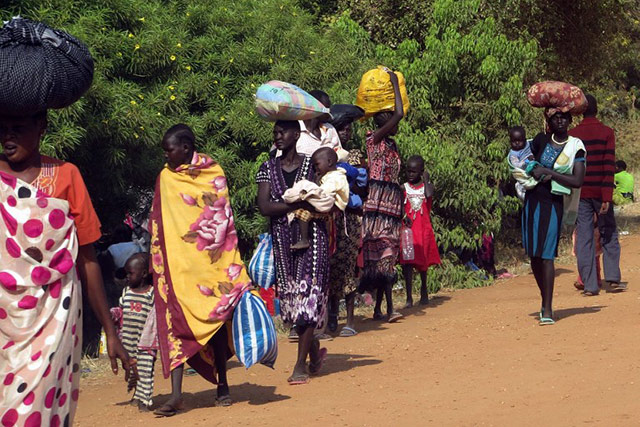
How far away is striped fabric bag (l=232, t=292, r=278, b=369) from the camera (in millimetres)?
7230

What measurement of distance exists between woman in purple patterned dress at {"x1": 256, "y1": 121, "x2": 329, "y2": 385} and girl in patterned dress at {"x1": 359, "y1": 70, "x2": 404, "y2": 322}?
2.88m

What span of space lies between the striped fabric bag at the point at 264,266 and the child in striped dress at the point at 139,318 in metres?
0.93

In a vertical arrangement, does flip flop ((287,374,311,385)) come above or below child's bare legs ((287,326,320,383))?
below

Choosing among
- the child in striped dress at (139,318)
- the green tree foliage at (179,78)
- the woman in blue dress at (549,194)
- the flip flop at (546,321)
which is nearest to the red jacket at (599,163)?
the woman in blue dress at (549,194)

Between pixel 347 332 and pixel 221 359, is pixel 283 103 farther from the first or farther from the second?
pixel 347 332

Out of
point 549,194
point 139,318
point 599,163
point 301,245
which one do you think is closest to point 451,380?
point 301,245

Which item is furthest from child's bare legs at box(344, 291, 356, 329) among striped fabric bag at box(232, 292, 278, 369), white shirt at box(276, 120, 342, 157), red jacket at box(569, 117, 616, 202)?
striped fabric bag at box(232, 292, 278, 369)

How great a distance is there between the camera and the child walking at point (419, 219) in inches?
481

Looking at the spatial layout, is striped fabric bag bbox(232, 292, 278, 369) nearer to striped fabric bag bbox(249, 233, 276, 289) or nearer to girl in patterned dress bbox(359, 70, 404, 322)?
striped fabric bag bbox(249, 233, 276, 289)

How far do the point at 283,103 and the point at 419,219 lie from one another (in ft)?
15.6

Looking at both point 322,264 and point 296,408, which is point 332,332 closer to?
point 322,264

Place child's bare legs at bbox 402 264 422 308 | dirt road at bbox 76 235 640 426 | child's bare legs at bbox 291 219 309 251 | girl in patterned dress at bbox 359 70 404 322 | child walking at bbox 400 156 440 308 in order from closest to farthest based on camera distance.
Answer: dirt road at bbox 76 235 640 426
child's bare legs at bbox 291 219 309 251
girl in patterned dress at bbox 359 70 404 322
child's bare legs at bbox 402 264 422 308
child walking at bbox 400 156 440 308

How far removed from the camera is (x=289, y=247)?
26.4 feet

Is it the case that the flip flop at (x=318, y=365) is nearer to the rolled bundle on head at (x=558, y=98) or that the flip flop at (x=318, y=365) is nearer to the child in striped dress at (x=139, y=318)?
the child in striped dress at (x=139, y=318)
